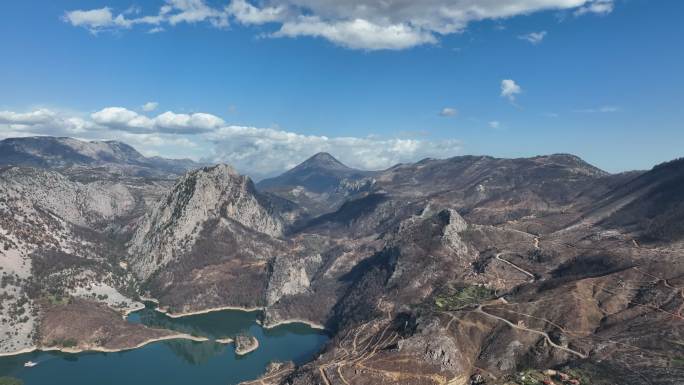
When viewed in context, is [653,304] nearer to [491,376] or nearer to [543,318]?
[543,318]

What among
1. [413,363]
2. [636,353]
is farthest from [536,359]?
[413,363]

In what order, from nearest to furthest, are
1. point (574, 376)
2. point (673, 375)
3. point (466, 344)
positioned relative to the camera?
point (673, 375)
point (574, 376)
point (466, 344)

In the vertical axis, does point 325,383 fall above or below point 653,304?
below

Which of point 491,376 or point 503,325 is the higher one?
point 503,325

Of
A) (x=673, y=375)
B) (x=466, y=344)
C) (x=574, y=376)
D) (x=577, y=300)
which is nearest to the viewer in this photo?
(x=673, y=375)

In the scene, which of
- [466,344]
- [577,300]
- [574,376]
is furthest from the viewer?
[577,300]

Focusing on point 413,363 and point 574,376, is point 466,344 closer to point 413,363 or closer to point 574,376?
point 413,363

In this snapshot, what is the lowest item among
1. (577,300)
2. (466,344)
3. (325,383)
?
(325,383)

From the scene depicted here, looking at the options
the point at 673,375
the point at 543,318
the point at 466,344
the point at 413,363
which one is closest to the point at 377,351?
the point at 413,363

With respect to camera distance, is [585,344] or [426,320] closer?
[585,344]
